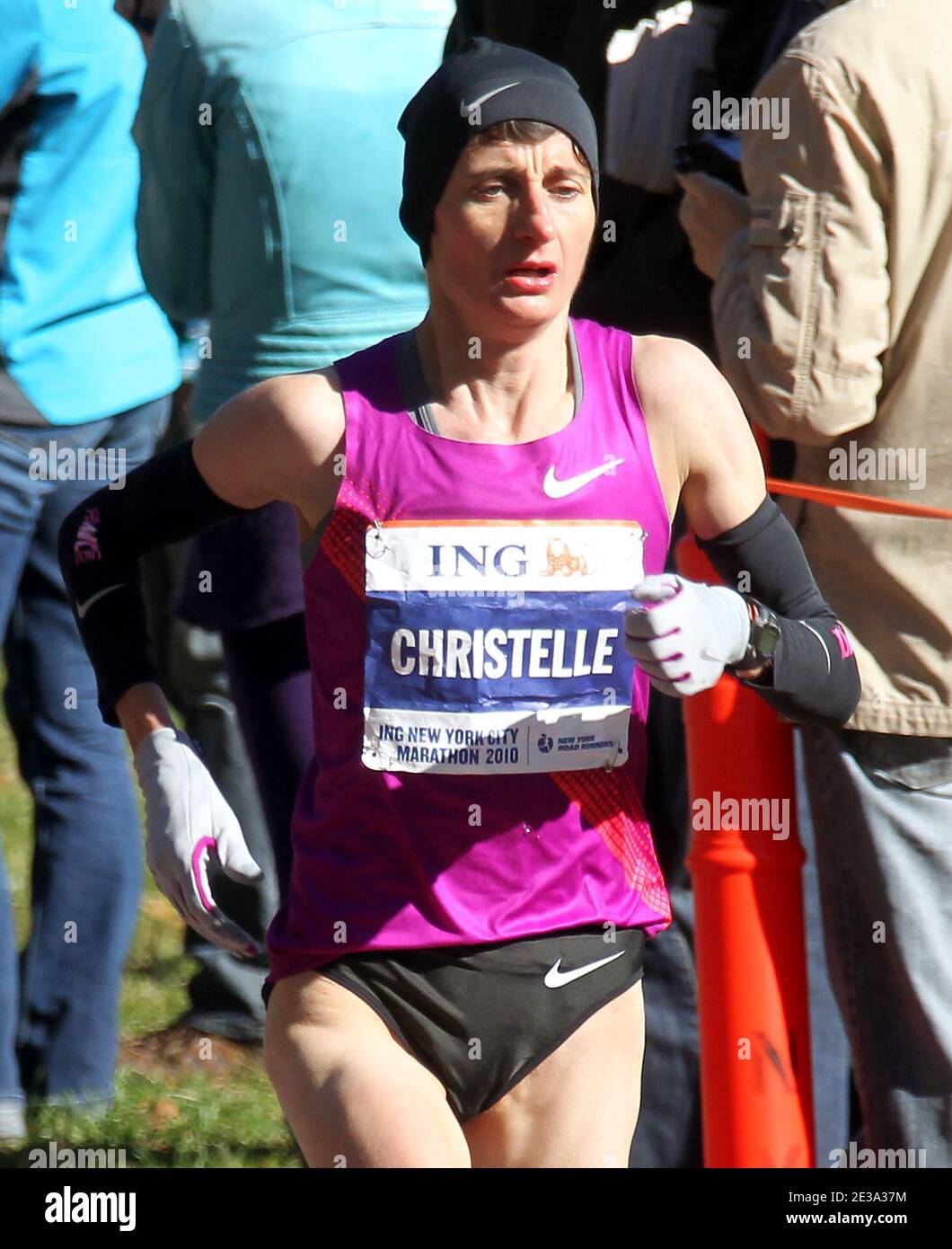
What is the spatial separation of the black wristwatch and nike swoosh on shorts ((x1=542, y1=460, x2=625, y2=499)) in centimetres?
27

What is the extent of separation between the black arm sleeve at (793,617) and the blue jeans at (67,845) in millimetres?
1628

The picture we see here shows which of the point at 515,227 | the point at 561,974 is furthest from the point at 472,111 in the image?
the point at 561,974

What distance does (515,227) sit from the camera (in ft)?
8.00

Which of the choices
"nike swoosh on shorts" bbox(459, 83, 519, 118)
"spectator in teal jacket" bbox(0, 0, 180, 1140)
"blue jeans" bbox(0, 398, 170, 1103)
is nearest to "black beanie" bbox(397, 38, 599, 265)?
"nike swoosh on shorts" bbox(459, 83, 519, 118)

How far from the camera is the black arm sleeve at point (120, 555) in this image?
8.72 feet

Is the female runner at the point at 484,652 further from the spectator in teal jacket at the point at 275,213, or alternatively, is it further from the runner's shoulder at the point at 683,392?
the spectator in teal jacket at the point at 275,213

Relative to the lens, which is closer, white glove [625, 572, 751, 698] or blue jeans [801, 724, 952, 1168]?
white glove [625, 572, 751, 698]

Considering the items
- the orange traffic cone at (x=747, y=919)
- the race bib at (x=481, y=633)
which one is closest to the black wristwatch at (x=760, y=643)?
the race bib at (x=481, y=633)

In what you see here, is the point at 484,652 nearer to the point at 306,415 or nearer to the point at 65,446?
the point at 306,415

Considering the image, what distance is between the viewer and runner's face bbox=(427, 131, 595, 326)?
244 cm

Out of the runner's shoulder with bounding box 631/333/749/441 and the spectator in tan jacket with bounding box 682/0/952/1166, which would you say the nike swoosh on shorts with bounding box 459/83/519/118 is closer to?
the runner's shoulder with bounding box 631/333/749/441
